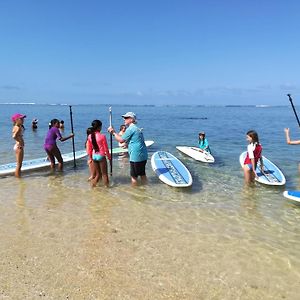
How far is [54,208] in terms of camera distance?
26.4ft

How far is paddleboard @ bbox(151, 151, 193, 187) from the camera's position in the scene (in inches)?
404

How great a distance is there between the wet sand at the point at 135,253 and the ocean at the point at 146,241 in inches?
0.6

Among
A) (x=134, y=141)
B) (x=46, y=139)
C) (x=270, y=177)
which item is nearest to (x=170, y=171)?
(x=134, y=141)

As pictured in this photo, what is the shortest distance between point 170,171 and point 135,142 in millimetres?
2438

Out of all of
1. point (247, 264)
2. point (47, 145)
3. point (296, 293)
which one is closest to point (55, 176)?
point (47, 145)

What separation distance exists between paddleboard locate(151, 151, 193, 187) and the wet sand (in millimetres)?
1635

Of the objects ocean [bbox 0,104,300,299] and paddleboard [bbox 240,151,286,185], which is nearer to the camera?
ocean [bbox 0,104,300,299]

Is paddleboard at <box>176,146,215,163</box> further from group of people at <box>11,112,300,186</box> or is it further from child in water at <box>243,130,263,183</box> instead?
child in water at <box>243,130,263,183</box>

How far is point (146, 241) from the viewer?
6.23 meters

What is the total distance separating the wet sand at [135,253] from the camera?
4.66m

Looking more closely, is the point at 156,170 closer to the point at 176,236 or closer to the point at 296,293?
the point at 176,236

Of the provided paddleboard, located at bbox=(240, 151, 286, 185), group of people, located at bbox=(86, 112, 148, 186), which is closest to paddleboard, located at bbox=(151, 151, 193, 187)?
group of people, located at bbox=(86, 112, 148, 186)

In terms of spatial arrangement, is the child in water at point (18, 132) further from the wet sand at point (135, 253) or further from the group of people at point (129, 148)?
the wet sand at point (135, 253)

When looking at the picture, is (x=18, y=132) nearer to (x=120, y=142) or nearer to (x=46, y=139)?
(x=46, y=139)
